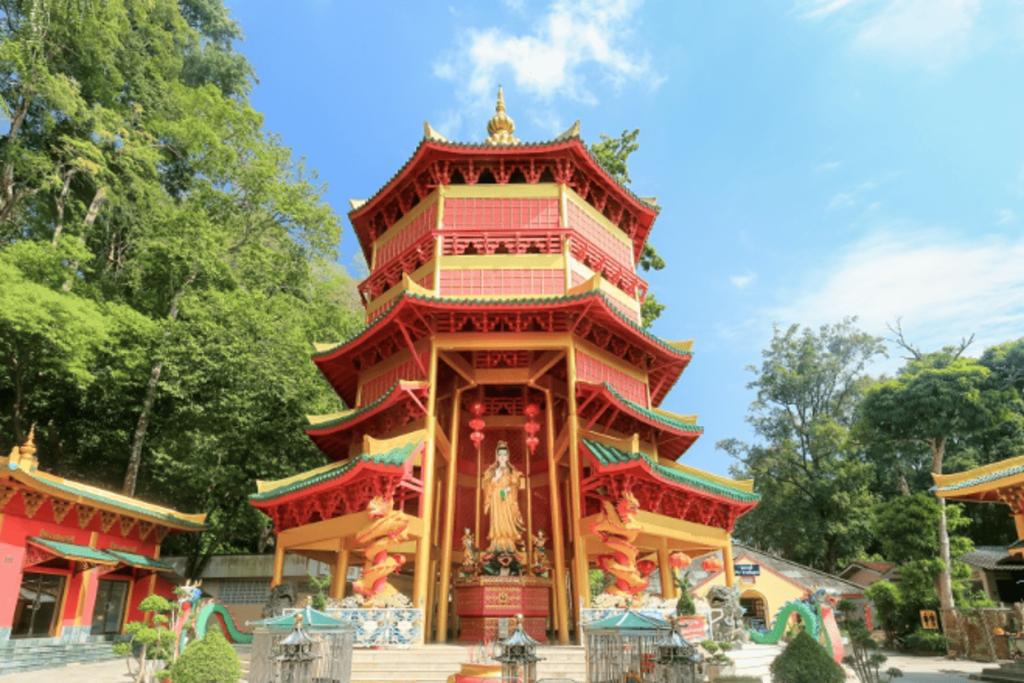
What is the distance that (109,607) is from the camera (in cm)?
1933

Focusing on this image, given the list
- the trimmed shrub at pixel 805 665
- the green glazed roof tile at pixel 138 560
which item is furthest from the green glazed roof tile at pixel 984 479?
the green glazed roof tile at pixel 138 560

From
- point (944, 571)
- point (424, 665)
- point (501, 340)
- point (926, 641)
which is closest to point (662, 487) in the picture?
point (501, 340)

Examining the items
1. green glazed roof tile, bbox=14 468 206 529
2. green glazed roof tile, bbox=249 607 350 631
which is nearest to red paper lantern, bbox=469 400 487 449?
green glazed roof tile, bbox=249 607 350 631

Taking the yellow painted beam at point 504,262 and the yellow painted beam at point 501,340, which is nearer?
the yellow painted beam at point 501,340

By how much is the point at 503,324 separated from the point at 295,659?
943cm

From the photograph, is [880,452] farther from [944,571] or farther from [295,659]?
[295,659]

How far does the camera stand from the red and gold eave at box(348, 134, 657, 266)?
→ 17.5 m

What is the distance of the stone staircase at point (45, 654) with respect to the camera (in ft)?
47.6

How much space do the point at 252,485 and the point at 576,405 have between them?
15.0 meters

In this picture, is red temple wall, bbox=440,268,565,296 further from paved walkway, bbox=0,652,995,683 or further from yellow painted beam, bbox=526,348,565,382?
paved walkway, bbox=0,652,995,683

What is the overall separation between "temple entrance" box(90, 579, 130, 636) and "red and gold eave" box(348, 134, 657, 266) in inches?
542

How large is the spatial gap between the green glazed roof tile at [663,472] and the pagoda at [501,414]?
0.08 m

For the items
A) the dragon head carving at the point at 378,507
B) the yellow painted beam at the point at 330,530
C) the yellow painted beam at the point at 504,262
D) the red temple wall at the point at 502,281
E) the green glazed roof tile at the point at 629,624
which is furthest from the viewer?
the yellow painted beam at the point at 504,262

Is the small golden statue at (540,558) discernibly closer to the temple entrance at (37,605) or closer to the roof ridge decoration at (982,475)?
the roof ridge decoration at (982,475)
